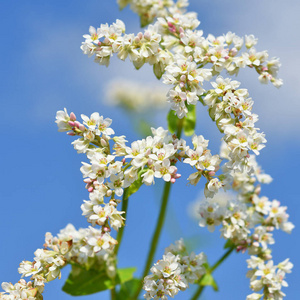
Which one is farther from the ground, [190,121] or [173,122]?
[190,121]

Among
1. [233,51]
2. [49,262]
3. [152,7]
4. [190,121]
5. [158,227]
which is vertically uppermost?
[152,7]

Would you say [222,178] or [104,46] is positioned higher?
[104,46]

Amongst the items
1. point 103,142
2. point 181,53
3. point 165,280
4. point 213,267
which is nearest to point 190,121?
point 181,53

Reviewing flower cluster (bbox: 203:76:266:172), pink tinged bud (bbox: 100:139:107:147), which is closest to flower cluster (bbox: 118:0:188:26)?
flower cluster (bbox: 203:76:266:172)

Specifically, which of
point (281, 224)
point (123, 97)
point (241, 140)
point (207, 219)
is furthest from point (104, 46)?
point (123, 97)

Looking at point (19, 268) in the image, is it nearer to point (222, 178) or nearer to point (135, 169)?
point (135, 169)

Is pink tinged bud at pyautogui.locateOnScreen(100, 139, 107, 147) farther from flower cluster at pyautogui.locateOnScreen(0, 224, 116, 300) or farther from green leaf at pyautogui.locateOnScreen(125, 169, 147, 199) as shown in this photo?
flower cluster at pyautogui.locateOnScreen(0, 224, 116, 300)

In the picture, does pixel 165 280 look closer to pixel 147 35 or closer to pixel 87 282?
pixel 87 282
